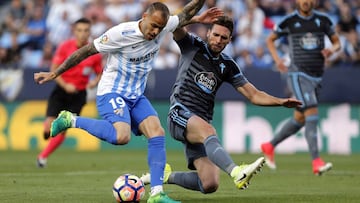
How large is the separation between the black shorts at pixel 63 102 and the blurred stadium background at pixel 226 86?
3.88 m

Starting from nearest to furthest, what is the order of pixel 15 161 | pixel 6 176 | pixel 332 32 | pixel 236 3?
pixel 6 176 < pixel 332 32 < pixel 15 161 < pixel 236 3

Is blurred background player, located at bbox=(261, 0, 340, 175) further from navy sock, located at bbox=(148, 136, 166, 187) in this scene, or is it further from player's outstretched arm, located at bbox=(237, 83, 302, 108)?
navy sock, located at bbox=(148, 136, 166, 187)

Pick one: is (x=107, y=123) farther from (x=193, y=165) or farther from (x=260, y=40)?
(x=260, y=40)

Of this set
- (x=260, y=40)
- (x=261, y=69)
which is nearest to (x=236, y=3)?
(x=260, y=40)

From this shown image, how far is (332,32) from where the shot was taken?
46.7 feet

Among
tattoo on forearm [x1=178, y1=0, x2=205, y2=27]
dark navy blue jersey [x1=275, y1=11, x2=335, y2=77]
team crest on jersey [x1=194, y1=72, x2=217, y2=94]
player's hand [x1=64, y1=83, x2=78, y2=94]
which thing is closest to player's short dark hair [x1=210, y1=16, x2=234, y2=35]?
tattoo on forearm [x1=178, y1=0, x2=205, y2=27]

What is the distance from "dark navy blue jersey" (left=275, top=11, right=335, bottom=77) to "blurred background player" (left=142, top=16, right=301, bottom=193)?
4.54 meters

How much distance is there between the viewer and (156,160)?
29.4 feet

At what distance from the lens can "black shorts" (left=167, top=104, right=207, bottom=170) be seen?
941 cm

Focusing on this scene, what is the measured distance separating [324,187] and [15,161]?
6.79 metres

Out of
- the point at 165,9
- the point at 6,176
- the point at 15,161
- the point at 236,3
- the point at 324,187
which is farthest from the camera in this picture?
the point at 236,3

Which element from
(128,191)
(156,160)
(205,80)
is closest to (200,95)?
(205,80)

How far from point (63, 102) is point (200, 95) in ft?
20.9

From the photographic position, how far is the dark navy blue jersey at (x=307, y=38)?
14.1 m
